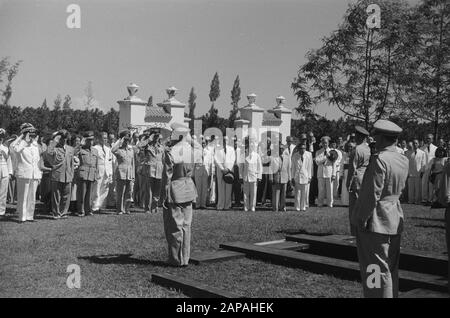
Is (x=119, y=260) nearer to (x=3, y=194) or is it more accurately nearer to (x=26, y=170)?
(x=26, y=170)

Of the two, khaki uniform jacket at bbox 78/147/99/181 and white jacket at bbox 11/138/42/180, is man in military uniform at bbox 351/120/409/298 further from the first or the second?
khaki uniform jacket at bbox 78/147/99/181

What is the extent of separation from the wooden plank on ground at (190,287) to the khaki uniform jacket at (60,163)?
5.61 m

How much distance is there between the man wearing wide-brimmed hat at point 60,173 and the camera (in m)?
10.6

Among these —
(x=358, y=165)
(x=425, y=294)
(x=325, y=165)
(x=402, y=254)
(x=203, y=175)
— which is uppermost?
(x=325, y=165)

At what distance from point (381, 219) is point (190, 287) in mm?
2204

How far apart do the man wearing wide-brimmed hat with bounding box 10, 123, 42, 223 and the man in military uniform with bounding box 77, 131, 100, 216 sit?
1109 mm

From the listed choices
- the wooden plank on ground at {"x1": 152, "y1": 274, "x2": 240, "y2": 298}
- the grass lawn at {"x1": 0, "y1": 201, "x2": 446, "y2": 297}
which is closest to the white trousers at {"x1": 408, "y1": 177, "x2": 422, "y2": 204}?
the grass lawn at {"x1": 0, "y1": 201, "x2": 446, "y2": 297}

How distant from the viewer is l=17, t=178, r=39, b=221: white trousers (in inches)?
392

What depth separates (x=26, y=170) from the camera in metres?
10.2

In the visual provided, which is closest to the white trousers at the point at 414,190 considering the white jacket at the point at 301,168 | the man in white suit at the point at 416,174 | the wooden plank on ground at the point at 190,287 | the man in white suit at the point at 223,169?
the man in white suit at the point at 416,174

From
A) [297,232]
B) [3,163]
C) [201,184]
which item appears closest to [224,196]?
[201,184]

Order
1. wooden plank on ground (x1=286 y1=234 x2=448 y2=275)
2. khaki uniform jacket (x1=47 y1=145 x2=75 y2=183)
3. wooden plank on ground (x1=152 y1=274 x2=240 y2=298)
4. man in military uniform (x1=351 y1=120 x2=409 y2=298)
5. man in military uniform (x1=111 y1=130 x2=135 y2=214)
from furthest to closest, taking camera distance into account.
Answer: man in military uniform (x1=111 y1=130 x2=135 y2=214)
khaki uniform jacket (x1=47 y1=145 x2=75 y2=183)
wooden plank on ground (x1=286 y1=234 x2=448 y2=275)
wooden plank on ground (x1=152 y1=274 x2=240 y2=298)
man in military uniform (x1=351 y1=120 x2=409 y2=298)
